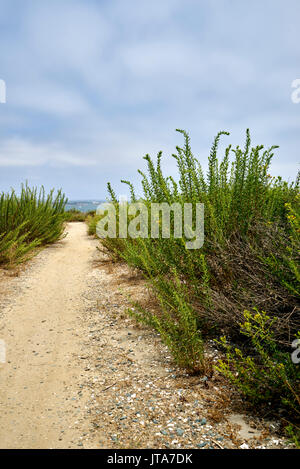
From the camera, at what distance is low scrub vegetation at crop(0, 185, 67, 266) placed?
21.0 ft

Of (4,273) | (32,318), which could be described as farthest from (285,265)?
(4,273)

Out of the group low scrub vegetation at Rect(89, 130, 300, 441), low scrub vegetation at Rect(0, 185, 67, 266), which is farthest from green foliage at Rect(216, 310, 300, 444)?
low scrub vegetation at Rect(0, 185, 67, 266)

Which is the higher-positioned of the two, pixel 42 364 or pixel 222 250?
pixel 222 250

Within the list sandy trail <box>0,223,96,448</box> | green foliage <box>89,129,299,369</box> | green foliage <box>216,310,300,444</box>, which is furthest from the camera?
green foliage <box>89,129,299,369</box>

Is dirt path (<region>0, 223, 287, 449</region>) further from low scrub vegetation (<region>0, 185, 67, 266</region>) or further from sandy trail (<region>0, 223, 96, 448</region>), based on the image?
low scrub vegetation (<region>0, 185, 67, 266</region>)

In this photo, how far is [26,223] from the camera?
795 centimetres

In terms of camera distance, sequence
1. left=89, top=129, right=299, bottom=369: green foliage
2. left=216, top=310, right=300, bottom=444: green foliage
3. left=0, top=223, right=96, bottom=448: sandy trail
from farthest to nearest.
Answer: left=89, top=129, right=299, bottom=369: green foliage
left=0, top=223, right=96, bottom=448: sandy trail
left=216, top=310, right=300, bottom=444: green foliage

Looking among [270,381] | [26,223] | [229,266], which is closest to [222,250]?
[229,266]

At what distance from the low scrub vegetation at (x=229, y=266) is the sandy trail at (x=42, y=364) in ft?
2.77

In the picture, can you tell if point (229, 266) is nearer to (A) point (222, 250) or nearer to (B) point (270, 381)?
(A) point (222, 250)

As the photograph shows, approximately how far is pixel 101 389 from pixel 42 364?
0.76 meters

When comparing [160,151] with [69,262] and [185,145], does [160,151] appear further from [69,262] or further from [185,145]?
[69,262]

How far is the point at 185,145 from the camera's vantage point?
336 centimetres

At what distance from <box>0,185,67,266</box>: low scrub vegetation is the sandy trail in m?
0.76
